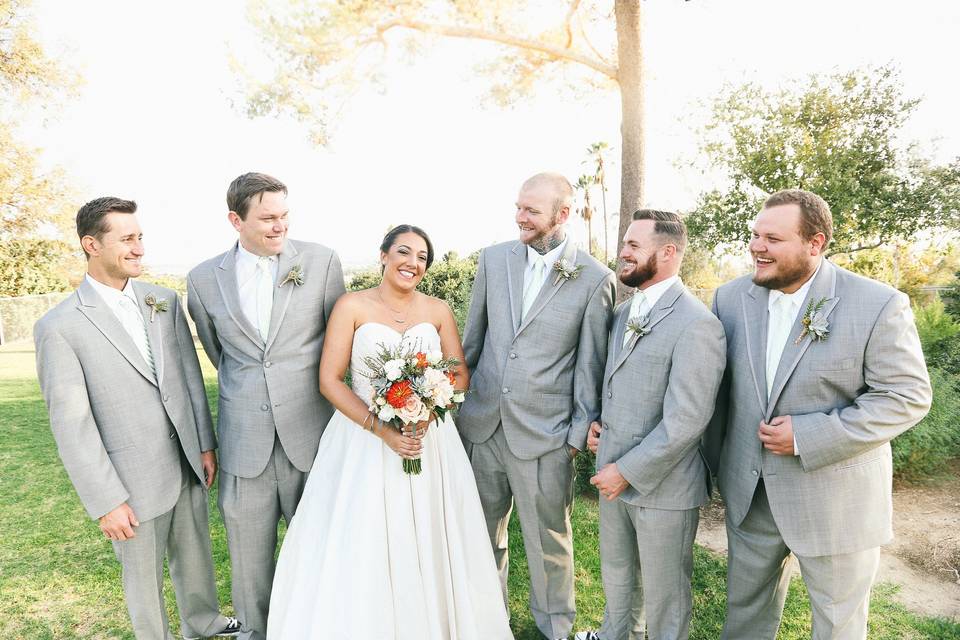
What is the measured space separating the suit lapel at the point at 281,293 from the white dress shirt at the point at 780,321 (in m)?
2.71

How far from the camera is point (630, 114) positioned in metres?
8.93

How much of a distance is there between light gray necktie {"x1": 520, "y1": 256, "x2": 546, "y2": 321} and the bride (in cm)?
55

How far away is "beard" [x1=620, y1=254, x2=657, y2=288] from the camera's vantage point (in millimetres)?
3324

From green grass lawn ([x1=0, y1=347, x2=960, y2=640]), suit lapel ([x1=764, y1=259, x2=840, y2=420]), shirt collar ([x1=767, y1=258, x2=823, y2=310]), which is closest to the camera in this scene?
suit lapel ([x1=764, y1=259, x2=840, y2=420])

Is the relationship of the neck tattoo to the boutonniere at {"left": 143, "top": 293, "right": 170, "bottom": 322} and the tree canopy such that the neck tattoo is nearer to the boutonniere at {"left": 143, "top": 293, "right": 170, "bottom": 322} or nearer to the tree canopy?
the boutonniere at {"left": 143, "top": 293, "right": 170, "bottom": 322}

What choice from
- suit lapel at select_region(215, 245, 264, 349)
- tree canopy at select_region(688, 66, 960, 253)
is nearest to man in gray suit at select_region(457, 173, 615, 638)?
suit lapel at select_region(215, 245, 264, 349)

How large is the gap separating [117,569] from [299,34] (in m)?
7.97

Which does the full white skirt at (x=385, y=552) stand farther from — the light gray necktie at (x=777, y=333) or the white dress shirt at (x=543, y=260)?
the light gray necktie at (x=777, y=333)

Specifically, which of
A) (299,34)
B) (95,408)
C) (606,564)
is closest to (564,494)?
(606,564)

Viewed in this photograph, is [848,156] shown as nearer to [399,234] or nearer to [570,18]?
[570,18]

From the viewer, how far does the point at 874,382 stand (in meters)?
2.83

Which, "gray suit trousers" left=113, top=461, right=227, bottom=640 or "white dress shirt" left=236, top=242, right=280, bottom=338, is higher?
"white dress shirt" left=236, top=242, right=280, bottom=338

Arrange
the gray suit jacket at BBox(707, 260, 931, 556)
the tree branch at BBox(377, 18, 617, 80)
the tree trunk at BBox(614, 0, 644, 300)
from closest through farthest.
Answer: the gray suit jacket at BBox(707, 260, 931, 556), the tree trunk at BBox(614, 0, 644, 300), the tree branch at BBox(377, 18, 617, 80)

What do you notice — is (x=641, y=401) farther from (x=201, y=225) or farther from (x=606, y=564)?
(x=201, y=225)
